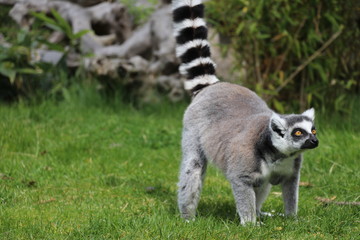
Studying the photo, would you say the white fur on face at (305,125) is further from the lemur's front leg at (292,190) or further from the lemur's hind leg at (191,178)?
the lemur's hind leg at (191,178)

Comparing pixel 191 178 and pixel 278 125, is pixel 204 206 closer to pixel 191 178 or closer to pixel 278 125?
pixel 191 178

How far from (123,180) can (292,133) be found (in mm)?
2092

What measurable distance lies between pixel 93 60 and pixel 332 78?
3.35 metres

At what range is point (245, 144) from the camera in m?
3.79

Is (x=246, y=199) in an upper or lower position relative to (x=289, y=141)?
lower

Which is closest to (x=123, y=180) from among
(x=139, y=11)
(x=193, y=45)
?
(x=193, y=45)

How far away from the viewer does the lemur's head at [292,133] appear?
3477 mm

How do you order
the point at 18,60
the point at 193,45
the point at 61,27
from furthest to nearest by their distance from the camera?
the point at 61,27 < the point at 18,60 < the point at 193,45

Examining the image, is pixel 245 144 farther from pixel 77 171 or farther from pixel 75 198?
pixel 77 171

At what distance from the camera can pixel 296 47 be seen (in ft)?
23.0

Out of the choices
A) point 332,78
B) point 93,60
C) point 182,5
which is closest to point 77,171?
point 182,5

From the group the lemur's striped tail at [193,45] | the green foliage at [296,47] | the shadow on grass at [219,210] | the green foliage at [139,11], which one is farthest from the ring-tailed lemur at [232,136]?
the green foliage at [139,11]

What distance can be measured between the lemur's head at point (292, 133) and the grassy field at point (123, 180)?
1.75 ft

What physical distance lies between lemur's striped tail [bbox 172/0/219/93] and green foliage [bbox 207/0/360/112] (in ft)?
7.46
